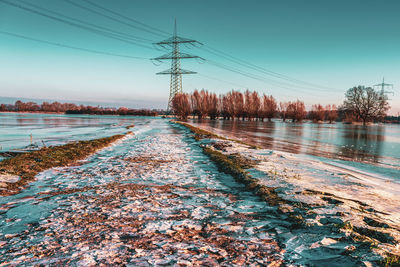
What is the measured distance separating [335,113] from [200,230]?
109 m

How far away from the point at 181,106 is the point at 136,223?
68.7 metres

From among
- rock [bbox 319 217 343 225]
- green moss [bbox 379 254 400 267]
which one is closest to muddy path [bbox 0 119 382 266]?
green moss [bbox 379 254 400 267]

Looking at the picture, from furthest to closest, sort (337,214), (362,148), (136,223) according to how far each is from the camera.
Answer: (362,148) → (337,214) → (136,223)

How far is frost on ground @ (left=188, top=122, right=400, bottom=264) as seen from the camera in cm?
283

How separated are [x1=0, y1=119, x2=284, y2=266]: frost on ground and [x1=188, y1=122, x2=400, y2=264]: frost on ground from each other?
18.9 inches

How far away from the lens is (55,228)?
11.0ft

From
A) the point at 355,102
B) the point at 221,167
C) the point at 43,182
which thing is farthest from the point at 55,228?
the point at 355,102

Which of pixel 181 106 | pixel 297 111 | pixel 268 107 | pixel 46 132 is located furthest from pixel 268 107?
pixel 46 132

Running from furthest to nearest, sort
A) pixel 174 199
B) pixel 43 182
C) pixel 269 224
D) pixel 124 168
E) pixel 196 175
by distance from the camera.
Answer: pixel 124 168, pixel 196 175, pixel 43 182, pixel 174 199, pixel 269 224

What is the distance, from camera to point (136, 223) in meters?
3.57

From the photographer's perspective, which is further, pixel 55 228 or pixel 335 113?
pixel 335 113

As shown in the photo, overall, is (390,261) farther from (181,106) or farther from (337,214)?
(181,106)

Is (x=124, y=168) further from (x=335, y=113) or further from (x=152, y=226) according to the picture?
(x=335, y=113)

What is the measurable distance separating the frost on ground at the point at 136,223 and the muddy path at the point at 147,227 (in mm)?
12
